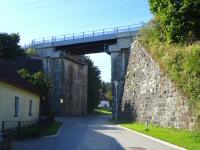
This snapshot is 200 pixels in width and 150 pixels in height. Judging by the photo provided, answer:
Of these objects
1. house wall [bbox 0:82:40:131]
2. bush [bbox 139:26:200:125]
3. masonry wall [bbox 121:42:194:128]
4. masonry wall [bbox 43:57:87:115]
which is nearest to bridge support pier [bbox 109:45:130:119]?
masonry wall [bbox 121:42:194:128]

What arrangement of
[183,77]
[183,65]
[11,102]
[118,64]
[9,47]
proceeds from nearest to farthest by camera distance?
1. [11,102]
2. [183,77]
3. [183,65]
4. [118,64]
5. [9,47]

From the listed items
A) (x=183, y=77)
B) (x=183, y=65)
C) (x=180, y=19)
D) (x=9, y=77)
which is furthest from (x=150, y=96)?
(x=9, y=77)

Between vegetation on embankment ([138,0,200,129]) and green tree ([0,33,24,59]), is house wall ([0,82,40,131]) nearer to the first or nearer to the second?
vegetation on embankment ([138,0,200,129])

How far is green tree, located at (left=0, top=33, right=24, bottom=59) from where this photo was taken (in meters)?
67.8

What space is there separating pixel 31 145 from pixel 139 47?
24.2m

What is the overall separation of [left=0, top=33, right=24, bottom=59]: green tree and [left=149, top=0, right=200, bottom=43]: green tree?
38.5 metres

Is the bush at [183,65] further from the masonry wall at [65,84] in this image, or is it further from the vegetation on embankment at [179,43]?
the masonry wall at [65,84]

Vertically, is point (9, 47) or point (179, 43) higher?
point (9, 47)

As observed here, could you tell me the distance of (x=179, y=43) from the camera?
105 ft

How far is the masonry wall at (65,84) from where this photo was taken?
65.1 m

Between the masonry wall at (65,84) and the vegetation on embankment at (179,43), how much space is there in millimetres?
28656

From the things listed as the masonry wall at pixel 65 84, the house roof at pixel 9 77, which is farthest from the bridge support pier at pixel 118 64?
the house roof at pixel 9 77

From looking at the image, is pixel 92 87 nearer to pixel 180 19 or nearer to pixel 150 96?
pixel 150 96

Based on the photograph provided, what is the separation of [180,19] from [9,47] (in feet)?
138
